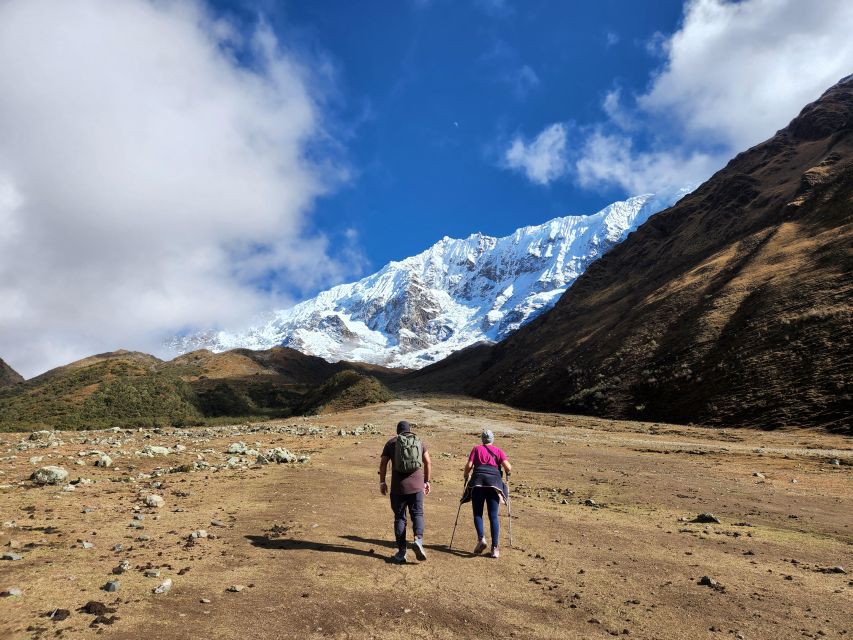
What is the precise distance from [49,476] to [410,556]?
38.2 ft

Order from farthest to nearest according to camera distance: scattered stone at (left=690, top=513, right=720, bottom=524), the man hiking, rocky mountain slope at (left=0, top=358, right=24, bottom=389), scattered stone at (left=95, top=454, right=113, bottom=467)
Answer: rocky mountain slope at (left=0, top=358, right=24, bottom=389) → scattered stone at (left=95, top=454, right=113, bottom=467) → scattered stone at (left=690, top=513, right=720, bottom=524) → the man hiking

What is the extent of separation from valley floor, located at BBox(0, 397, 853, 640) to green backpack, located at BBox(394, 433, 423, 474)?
176 cm

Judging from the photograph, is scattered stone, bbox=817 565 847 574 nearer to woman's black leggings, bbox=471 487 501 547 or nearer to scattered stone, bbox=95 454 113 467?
woman's black leggings, bbox=471 487 501 547

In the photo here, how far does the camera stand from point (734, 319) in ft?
168

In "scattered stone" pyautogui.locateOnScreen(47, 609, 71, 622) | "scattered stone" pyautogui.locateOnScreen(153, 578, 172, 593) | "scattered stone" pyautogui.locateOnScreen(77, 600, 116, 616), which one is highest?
"scattered stone" pyautogui.locateOnScreen(47, 609, 71, 622)

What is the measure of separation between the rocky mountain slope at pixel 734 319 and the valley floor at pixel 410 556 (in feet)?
77.7

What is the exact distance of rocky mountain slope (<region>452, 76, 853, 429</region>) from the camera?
3985 centimetres

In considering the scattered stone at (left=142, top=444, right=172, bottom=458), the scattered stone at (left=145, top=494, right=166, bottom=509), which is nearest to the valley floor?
the scattered stone at (left=145, top=494, right=166, bottom=509)

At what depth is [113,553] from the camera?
8.60 m

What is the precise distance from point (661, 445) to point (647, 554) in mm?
24729

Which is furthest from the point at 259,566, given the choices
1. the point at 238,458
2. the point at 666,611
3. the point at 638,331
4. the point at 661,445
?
the point at 638,331

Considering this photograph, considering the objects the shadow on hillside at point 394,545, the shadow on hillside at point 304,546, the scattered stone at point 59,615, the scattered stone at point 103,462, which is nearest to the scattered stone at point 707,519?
the shadow on hillside at point 394,545

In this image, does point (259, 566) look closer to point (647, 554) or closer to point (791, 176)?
point (647, 554)

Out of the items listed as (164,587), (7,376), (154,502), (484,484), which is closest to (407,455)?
(484,484)
